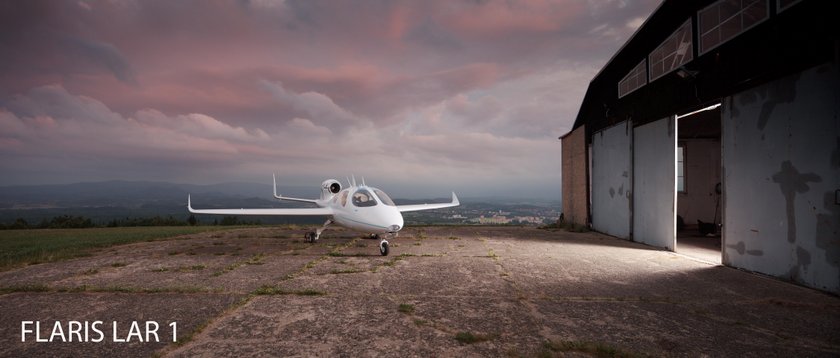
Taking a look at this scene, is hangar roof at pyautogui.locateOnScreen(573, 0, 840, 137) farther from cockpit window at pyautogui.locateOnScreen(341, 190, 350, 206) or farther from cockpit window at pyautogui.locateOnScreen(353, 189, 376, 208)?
cockpit window at pyautogui.locateOnScreen(341, 190, 350, 206)

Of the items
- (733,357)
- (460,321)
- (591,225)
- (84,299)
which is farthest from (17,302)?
(591,225)

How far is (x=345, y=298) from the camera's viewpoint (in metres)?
5.18

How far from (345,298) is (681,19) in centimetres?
1165

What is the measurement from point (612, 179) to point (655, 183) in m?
2.75

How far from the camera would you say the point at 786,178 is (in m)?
6.21

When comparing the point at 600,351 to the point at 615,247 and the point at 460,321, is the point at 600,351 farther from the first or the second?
the point at 615,247

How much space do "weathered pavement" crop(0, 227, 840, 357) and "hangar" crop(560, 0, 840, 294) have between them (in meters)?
1.06

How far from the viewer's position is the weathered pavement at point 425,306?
3.56 m

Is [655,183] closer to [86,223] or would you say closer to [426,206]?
[426,206]

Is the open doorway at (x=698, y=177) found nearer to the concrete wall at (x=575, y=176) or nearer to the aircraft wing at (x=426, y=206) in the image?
the concrete wall at (x=575, y=176)

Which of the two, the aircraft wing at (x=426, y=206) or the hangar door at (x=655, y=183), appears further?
the aircraft wing at (x=426, y=206)

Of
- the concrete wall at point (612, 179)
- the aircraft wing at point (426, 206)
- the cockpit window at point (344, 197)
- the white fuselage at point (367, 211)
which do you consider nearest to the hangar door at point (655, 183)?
the concrete wall at point (612, 179)

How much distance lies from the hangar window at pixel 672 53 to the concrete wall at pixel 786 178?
2.51m

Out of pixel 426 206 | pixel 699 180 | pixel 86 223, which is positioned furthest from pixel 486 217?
pixel 86 223
